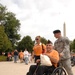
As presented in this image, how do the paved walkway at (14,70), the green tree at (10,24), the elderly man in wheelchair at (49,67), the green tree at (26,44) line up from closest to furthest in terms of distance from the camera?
1. the elderly man in wheelchair at (49,67)
2. the paved walkway at (14,70)
3. the green tree at (10,24)
4. the green tree at (26,44)

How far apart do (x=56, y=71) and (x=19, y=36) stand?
84.8 meters

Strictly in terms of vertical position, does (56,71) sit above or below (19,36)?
below

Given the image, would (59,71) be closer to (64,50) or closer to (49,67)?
(49,67)

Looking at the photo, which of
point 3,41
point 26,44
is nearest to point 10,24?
point 26,44

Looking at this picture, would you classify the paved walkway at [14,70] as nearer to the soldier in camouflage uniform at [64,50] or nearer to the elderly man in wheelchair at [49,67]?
the elderly man in wheelchair at [49,67]

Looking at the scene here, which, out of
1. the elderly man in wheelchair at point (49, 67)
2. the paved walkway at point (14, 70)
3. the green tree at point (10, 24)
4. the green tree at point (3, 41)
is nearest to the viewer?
the elderly man in wheelchair at point (49, 67)

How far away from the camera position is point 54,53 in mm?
9195

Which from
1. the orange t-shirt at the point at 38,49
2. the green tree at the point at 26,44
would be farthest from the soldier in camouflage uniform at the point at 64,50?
the green tree at the point at 26,44

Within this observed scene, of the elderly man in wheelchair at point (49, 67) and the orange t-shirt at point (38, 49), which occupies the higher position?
the orange t-shirt at point (38, 49)

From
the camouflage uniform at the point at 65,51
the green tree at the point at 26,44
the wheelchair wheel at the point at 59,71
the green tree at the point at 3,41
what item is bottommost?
the wheelchair wheel at the point at 59,71

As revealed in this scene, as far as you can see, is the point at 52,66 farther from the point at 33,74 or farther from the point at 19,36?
the point at 19,36

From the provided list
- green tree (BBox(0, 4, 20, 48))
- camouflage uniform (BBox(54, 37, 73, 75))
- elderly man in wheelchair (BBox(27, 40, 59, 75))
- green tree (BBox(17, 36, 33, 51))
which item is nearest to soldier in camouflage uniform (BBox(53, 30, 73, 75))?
camouflage uniform (BBox(54, 37, 73, 75))

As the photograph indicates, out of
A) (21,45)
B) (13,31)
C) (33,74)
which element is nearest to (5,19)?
(13,31)

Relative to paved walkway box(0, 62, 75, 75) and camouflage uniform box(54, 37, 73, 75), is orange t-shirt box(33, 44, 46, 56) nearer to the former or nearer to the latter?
camouflage uniform box(54, 37, 73, 75)
